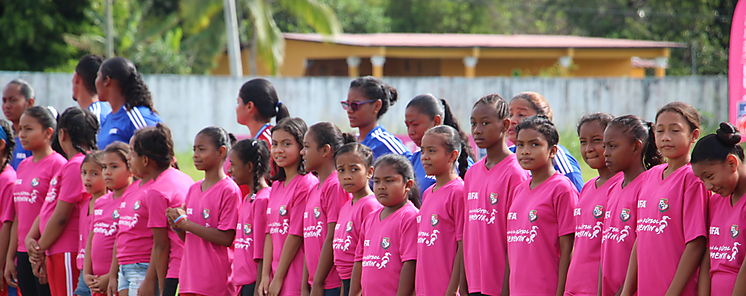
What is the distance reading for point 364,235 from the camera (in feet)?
18.9

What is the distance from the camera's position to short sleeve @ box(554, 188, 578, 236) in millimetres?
5074

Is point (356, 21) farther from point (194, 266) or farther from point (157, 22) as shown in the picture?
point (194, 266)

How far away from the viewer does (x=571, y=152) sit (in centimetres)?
1712

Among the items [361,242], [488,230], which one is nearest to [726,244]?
[488,230]

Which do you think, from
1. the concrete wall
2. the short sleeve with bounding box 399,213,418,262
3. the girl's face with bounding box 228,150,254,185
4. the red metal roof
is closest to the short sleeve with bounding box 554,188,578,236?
the short sleeve with bounding box 399,213,418,262

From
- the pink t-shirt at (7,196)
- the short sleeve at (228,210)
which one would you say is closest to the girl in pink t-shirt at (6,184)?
the pink t-shirt at (7,196)

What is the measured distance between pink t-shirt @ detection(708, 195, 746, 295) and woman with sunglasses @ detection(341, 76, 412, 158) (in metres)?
2.31

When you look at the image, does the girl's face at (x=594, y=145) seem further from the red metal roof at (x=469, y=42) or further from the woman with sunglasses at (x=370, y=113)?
the red metal roof at (x=469, y=42)

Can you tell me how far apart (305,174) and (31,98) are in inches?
143

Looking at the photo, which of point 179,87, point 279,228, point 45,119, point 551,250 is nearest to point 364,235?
point 279,228

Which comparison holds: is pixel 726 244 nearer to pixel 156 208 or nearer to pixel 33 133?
pixel 156 208

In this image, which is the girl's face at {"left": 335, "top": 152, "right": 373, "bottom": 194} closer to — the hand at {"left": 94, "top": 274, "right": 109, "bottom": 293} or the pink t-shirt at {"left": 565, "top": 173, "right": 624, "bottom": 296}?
the pink t-shirt at {"left": 565, "top": 173, "right": 624, "bottom": 296}

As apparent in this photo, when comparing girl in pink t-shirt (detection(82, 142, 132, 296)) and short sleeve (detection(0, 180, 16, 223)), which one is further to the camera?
short sleeve (detection(0, 180, 16, 223))

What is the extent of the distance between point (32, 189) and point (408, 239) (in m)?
3.54
